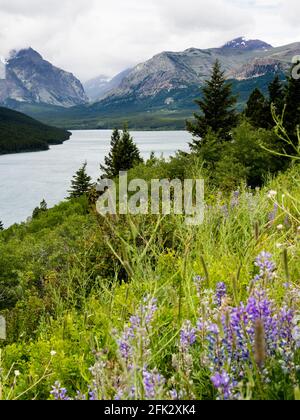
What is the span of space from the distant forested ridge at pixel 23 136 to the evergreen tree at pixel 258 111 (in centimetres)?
9756

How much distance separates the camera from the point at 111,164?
43.7m

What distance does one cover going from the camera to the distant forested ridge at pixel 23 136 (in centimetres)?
13262

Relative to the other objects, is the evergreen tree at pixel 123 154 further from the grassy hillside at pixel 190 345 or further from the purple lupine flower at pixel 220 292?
the purple lupine flower at pixel 220 292

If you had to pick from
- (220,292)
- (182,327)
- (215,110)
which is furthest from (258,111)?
(182,327)

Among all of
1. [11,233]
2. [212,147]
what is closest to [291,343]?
[212,147]

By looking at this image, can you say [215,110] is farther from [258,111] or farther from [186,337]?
[186,337]

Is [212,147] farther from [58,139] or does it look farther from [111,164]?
[58,139]

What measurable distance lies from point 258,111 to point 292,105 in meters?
9.82

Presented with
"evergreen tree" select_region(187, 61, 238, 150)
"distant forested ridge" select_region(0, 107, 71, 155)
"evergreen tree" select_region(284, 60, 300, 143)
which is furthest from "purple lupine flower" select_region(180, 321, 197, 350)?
→ "distant forested ridge" select_region(0, 107, 71, 155)

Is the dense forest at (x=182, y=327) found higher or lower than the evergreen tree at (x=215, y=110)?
lower

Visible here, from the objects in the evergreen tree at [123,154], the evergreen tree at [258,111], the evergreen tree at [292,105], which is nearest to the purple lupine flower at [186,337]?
the evergreen tree at [292,105]

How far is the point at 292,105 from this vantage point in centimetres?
2723
